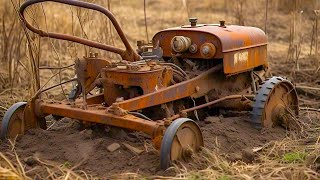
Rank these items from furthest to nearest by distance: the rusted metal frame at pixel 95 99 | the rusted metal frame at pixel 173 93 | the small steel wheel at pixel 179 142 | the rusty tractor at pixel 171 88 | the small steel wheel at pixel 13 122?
the rusted metal frame at pixel 95 99
the small steel wheel at pixel 13 122
the rusted metal frame at pixel 173 93
the rusty tractor at pixel 171 88
the small steel wheel at pixel 179 142

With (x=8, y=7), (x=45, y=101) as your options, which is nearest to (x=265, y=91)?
(x=45, y=101)

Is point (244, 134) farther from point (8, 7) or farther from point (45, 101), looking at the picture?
point (8, 7)

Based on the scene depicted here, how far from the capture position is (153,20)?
14.0 meters

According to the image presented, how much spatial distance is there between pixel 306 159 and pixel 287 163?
16 cm

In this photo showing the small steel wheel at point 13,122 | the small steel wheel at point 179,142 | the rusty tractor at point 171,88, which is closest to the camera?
the small steel wheel at point 179,142

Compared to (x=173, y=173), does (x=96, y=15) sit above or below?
above

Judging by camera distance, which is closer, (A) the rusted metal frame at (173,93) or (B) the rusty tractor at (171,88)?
(B) the rusty tractor at (171,88)

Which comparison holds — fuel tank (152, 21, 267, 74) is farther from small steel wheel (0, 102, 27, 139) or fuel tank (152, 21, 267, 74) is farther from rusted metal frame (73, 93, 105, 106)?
small steel wheel (0, 102, 27, 139)

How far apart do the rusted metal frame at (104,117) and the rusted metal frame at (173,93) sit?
0.51ft

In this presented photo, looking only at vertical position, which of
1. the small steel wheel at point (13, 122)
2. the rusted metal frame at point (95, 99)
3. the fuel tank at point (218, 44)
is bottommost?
the small steel wheel at point (13, 122)

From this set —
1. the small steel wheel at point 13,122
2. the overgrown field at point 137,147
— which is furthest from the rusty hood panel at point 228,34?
the small steel wheel at point 13,122

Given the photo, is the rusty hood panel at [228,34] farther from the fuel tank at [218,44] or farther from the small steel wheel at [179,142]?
the small steel wheel at [179,142]

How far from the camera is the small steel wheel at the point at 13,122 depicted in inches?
205

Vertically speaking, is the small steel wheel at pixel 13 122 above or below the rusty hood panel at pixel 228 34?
below
